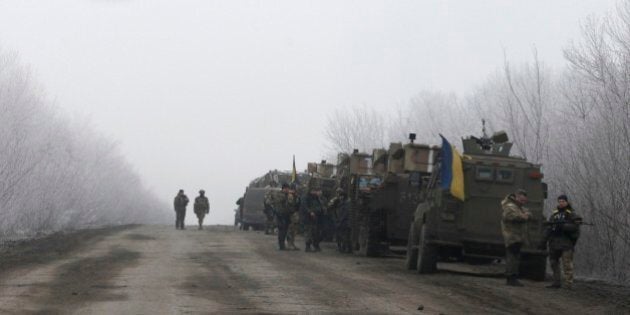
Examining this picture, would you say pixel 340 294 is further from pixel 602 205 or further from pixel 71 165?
pixel 71 165

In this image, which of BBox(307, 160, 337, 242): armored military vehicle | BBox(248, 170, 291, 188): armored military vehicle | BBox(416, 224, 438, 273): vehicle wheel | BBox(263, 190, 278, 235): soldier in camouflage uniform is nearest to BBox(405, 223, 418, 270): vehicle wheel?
BBox(416, 224, 438, 273): vehicle wheel

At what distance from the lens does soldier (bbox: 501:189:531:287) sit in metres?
18.0

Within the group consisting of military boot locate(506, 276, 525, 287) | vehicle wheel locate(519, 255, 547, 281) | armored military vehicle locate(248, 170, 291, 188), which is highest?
armored military vehicle locate(248, 170, 291, 188)

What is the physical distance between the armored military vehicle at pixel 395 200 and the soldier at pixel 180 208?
1881 centimetres

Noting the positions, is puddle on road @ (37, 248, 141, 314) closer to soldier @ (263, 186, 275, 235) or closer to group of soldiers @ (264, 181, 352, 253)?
group of soldiers @ (264, 181, 352, 253)

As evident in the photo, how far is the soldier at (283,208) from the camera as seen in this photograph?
27.7 meters

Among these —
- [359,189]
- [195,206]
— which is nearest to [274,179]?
[195,206]

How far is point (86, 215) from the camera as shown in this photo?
2153 inches

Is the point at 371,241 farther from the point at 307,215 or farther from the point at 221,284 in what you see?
the point at 221,284

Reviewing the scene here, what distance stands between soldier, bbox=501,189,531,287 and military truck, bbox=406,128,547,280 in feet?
2.64

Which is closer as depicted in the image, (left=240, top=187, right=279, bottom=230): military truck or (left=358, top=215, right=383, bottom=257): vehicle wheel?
(left=358, top=215, right=383, bottom=257): vehicle wheel

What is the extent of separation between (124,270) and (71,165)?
34022 mm

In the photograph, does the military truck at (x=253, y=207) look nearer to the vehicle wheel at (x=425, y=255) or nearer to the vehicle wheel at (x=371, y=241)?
the vehicle wheel at (x=371, y=241)

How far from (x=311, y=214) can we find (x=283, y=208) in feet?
2.90
